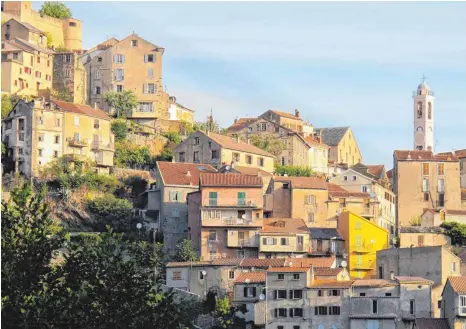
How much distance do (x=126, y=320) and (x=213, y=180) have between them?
3829cm

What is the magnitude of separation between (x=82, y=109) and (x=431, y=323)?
116 ft

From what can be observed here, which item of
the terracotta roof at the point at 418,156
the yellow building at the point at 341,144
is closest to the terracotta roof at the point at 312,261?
the terracotta roof at the point at 418,156

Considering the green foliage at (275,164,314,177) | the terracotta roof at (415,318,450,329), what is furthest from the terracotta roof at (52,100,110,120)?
the terracotta roof at (415,318,450,329)

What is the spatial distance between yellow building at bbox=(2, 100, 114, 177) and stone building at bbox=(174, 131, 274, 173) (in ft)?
17.4

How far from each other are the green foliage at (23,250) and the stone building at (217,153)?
47988 mm

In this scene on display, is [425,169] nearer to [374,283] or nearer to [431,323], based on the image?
[374,283]

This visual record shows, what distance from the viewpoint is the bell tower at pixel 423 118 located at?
434 feet

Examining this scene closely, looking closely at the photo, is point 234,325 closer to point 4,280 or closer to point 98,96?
point 4,280

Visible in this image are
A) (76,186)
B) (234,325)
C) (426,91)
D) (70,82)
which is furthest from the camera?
(426,91)

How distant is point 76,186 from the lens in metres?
97.4

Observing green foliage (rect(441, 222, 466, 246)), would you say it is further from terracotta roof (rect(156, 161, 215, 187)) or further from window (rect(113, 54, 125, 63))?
window (rect(113, 54, 125, 63))

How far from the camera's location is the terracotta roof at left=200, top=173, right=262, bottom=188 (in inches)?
3541

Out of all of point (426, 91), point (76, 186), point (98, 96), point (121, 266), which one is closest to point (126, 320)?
point (121, 266)

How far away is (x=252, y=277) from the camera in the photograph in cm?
8269
